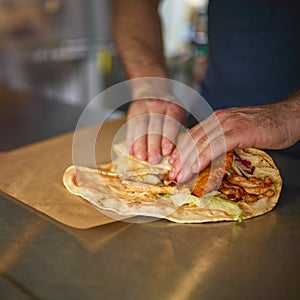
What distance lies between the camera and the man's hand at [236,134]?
3.92ft

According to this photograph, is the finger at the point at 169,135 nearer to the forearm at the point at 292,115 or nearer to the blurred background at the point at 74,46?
the forearm at the point at 292,115

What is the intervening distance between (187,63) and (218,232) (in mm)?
3449

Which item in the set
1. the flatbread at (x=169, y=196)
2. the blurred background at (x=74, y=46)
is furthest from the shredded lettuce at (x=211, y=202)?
the blurred background at (x=74, y=46)

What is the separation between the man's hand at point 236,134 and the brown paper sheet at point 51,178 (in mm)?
252

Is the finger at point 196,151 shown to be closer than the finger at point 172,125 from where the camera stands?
Yes

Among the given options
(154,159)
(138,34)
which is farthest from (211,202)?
(138,34)

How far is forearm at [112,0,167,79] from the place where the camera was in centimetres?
186

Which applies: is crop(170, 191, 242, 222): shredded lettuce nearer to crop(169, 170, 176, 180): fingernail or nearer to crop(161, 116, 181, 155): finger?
crop(169, 170, 176, 180): fingernail

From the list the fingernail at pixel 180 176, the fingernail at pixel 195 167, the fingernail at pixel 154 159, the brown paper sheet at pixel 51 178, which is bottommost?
the brown paper sheet at pixel 51 178

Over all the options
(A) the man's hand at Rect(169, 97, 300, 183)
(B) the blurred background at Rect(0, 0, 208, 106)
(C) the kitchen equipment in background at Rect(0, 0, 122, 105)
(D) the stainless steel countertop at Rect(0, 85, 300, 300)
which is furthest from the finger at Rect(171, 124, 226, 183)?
(C) the kitchen equipment in background at Rect(0, 0, 122, 105)

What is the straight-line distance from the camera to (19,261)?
0.99 metres

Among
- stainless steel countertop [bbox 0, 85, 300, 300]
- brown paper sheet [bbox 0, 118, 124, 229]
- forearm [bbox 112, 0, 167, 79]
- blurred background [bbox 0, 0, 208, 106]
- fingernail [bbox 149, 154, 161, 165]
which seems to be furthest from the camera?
blurred background [bbox 0, 0, 208, 106]

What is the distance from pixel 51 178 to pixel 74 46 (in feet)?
9.15

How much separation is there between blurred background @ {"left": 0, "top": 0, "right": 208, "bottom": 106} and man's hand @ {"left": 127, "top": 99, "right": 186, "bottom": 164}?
1880mm
